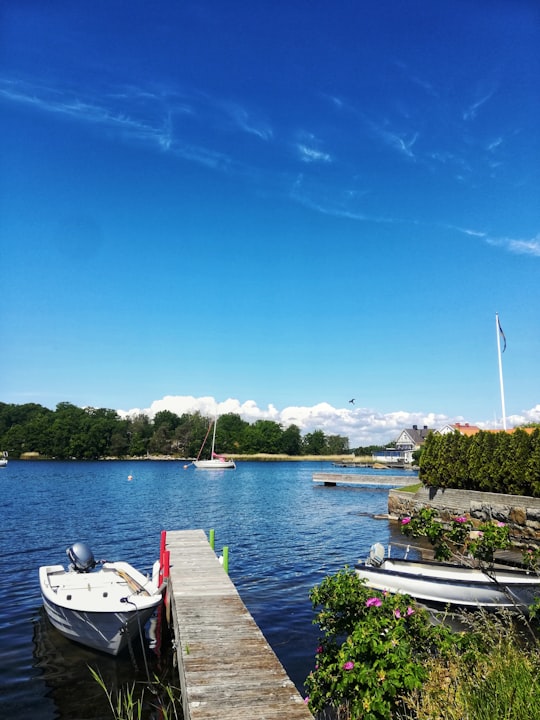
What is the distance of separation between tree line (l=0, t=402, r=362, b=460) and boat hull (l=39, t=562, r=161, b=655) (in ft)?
408

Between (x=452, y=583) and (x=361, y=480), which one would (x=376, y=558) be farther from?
(x=361, y=480)

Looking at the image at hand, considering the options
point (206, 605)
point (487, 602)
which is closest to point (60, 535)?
point (206, 605)

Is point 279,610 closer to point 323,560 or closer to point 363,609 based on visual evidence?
point 323,560

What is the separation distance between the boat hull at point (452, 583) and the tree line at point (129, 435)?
124214mm

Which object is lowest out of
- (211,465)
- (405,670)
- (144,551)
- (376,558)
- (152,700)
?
(152,700)

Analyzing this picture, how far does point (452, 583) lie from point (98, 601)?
8909mm

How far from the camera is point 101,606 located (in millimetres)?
11133

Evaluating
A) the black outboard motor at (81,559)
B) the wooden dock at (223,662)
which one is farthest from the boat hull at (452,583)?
the black outboard motor at (81,559)

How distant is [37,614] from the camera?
14.3 metres

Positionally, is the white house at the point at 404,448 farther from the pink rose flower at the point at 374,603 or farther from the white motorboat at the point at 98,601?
the pink rose flower at the point at 374,603

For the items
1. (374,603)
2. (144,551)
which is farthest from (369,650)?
(144,551)

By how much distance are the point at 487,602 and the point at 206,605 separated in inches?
306

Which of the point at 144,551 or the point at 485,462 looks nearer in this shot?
the point at 144,551

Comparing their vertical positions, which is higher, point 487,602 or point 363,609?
point 363,609
